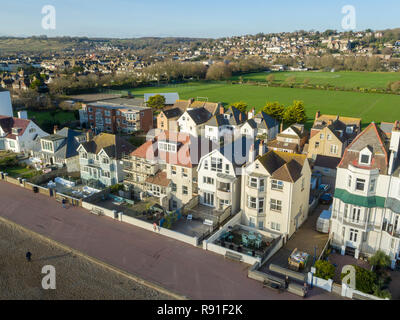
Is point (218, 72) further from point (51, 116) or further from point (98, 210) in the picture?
point (98, 210)

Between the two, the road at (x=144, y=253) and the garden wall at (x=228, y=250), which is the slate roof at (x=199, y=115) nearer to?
the road at (x=144, y=253)

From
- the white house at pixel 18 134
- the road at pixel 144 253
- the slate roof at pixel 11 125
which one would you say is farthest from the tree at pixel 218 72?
the road at pixel 144 253

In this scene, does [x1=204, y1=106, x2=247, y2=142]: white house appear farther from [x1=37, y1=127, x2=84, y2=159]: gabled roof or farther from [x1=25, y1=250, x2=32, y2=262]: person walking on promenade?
[x1=25, y1=250, x2=32, y2=262]: person walking on promenade

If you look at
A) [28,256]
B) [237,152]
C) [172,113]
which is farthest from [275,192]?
[172,113]

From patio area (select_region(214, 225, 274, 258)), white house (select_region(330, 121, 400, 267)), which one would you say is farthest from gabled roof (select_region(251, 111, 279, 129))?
white house (select_region(330, 121, 400, 267))

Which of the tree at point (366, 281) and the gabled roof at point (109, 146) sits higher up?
the gabled roof at point (109, 146)
